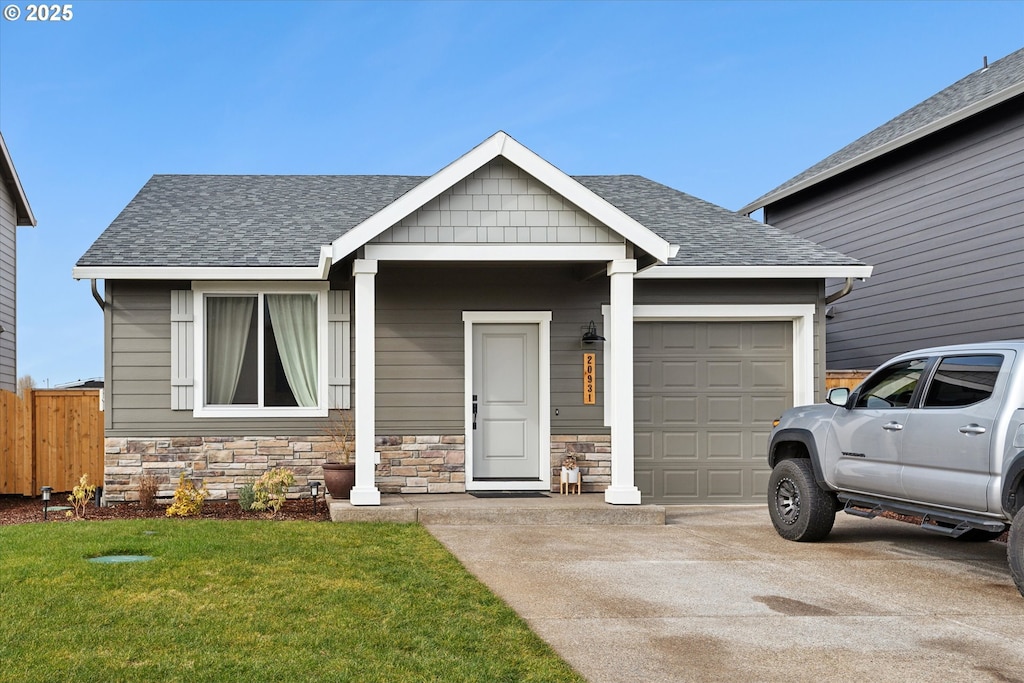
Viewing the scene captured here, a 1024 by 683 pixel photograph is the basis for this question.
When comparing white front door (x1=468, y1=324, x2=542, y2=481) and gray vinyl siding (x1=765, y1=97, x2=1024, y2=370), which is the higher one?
gray vinyl siding (x1=765, y1=97, x2=1024, y2=370)

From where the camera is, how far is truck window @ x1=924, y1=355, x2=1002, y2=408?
23.9 feet

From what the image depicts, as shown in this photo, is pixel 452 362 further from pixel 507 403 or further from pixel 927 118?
pixel 927 118

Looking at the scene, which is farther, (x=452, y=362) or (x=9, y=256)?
(x=9, y=256)

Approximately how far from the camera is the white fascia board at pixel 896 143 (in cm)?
1379

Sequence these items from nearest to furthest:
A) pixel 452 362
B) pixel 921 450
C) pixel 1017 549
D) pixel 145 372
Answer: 1. pixel 1017 549
2. pixel 921 450
3. pixel 145 372
4. pixel 452 362

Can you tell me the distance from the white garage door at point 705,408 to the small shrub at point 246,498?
189 inches

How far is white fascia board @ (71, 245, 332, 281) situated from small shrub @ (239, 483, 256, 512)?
2594mm

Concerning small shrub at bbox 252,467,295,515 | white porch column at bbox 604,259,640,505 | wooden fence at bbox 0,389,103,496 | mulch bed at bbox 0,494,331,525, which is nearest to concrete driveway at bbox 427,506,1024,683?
white porch column at bbox 604,259,640,505

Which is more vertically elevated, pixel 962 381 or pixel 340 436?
pixel 962 381

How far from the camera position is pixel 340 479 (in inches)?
442

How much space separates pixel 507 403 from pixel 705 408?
8.48 ft

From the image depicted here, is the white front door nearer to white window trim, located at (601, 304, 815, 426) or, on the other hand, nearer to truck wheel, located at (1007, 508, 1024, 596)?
white window trim, located at (601, 304, 815, 426)

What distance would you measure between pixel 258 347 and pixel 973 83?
12.9 meters

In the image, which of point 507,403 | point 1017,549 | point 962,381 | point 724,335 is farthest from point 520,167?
point 1017,549
